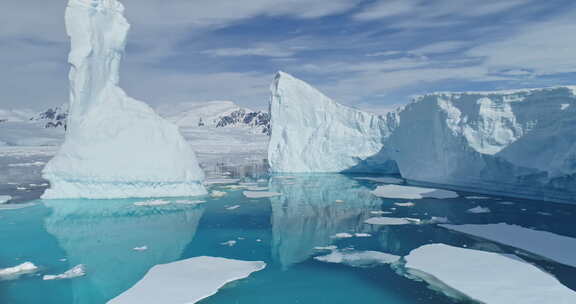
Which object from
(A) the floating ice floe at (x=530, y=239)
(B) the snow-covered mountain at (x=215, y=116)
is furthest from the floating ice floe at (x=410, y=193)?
(B) the snow-covered mountain at (x=215, y=116)

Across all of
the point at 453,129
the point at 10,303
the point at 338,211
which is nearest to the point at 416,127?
the point at 453,129

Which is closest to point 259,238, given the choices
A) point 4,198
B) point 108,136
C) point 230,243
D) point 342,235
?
point 230,243

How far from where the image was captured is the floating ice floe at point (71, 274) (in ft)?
25.8

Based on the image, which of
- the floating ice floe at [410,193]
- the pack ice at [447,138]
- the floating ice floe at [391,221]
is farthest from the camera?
the floating ice floe at [410,193]

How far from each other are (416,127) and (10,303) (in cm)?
2039

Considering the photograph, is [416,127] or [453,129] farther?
[416,127]

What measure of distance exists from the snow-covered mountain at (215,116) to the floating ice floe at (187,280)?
7988 cm

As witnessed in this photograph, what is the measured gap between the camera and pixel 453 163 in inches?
777

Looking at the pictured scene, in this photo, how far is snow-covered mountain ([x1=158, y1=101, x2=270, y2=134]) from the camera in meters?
97.9

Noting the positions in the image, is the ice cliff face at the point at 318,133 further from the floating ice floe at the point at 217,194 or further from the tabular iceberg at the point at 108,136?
the tabular iceberg at the point at 108,136

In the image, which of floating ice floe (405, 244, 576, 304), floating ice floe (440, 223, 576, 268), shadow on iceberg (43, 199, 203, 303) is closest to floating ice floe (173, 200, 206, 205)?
shadow on iceberg (43, 199, 203, 303)

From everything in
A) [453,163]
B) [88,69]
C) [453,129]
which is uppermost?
[88,69]

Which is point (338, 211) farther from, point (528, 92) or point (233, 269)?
point (528, 92)

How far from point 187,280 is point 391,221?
7.11 metres
